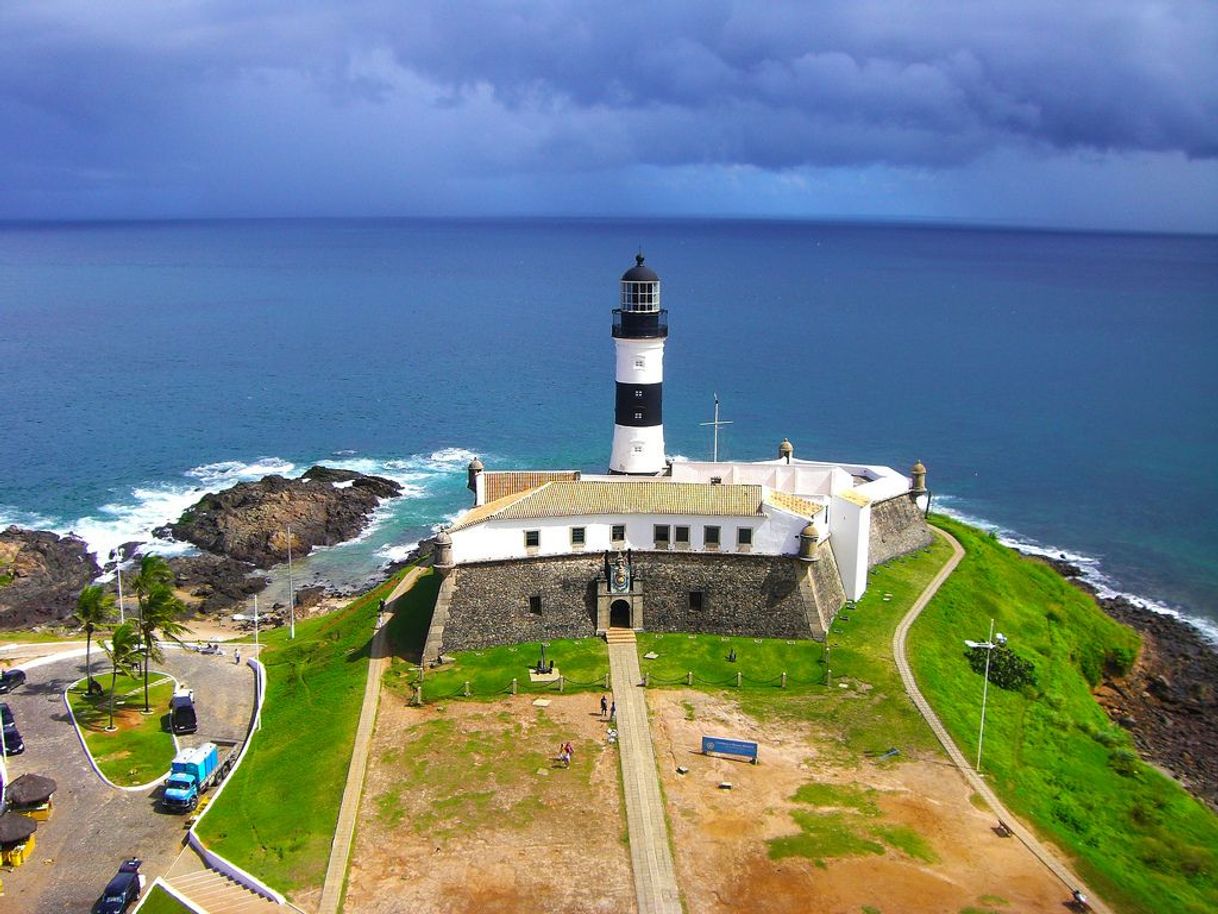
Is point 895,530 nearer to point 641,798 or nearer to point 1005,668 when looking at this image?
point 1005,668

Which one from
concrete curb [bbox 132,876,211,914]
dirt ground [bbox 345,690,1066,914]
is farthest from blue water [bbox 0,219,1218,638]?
concrete curb [bbox 132,876,211,914]

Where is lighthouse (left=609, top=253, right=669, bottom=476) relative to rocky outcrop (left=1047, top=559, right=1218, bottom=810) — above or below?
above

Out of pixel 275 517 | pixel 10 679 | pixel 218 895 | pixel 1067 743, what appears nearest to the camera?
pixel 218 895

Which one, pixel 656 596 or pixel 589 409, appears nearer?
pixel 656 596

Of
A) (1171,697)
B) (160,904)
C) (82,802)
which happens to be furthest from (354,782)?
(1171,697)

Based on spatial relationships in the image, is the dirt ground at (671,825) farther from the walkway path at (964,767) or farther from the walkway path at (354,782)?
the walkway path at (964,767)

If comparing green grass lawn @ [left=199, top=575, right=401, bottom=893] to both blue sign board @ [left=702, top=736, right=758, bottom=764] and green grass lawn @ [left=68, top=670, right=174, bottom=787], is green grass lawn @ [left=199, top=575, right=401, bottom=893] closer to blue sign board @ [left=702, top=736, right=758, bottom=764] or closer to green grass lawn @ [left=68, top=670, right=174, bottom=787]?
green grass lawn @ [left=68, top=670, right=174, bottom=787]
